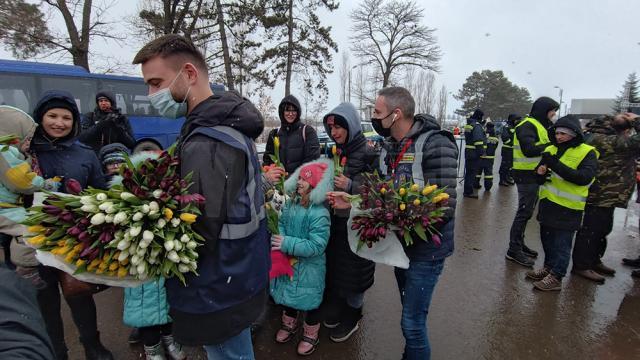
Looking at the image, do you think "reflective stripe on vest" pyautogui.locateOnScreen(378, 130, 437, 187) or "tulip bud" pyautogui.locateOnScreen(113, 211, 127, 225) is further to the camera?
"reflective stripe on vest" pyautogui.locateOnScreen(378, 130, 437, 187)

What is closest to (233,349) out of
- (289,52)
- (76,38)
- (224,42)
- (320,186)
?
(320,186)

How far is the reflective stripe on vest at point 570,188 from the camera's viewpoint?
11.8 feet

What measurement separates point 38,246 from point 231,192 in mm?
815

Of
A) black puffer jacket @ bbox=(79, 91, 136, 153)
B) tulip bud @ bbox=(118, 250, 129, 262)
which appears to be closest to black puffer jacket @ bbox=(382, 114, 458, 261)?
tulip bud @ bbox=(118, 250, 129, 262)

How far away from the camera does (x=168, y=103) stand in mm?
1531

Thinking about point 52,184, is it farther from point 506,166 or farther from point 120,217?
point 506,166

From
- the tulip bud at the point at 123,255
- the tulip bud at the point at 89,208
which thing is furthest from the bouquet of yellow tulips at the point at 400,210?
the tulip bud at the point at 89,208

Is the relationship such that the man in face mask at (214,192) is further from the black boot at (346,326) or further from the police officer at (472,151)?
the police officer at (472,151)

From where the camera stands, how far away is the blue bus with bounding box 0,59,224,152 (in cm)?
922

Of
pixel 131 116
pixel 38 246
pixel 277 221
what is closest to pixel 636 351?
pixel 277 221

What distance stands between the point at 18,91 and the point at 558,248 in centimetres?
1280

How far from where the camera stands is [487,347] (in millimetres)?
2854

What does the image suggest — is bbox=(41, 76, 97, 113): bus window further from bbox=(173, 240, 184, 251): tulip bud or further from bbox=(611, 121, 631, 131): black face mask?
bbox=(611, 121, 631, 131): black face mask

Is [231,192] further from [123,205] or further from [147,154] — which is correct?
[147,154]
